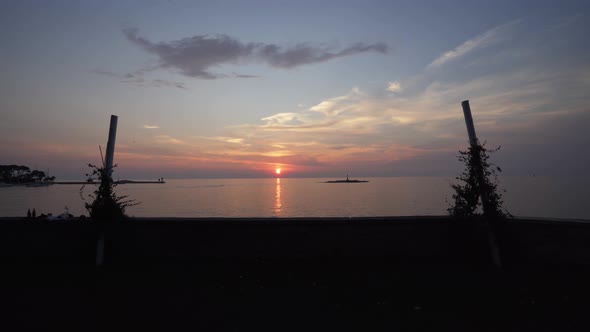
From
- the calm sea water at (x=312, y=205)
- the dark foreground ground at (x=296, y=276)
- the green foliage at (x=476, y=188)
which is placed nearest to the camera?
the dark foreground ground at (x=296, y=276)

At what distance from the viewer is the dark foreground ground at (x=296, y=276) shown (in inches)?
178

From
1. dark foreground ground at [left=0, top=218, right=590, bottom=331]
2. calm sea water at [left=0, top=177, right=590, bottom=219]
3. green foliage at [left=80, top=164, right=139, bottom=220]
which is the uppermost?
calm sea water at [left=0, top=177, right=590, bottom=219]

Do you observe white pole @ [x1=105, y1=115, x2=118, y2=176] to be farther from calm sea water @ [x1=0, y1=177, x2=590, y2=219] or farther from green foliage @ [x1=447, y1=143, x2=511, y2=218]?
calm sea water @ [x1=0, y1=177, x2=590, y2=219]

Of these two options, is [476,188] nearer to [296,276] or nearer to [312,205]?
[296,276]

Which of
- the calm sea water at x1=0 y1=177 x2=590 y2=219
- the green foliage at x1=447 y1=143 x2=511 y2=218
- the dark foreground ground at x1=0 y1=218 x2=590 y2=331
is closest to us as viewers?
the dark foreground ground at x1=0 y1=218 x2=590 y2=331

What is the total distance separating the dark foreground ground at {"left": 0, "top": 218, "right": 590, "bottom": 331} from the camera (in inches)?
178

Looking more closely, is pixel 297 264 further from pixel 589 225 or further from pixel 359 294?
pixel 589 225

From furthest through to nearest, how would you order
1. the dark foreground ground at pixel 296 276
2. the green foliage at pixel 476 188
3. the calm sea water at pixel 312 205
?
the calm sea water at pixel 312 205 → the green foliage at pixel 476 188 → the dark foreground ground at pixel 296 276

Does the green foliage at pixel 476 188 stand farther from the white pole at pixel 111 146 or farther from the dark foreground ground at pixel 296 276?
the white pole at pixel 111 146

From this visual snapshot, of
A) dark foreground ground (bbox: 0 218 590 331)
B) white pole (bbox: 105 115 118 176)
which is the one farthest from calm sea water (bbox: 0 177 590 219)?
white pole (bbox: 105 115 118 176)

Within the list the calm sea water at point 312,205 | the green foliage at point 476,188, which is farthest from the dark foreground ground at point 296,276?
the calm sea water at point 312,205

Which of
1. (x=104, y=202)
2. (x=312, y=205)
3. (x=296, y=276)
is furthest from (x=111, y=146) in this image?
(x=312, y=205)

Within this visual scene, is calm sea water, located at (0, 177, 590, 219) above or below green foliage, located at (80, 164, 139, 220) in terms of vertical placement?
above

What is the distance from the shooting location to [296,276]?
6539 mm
